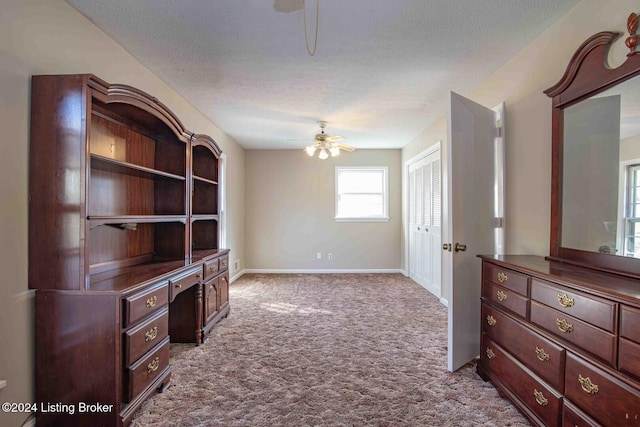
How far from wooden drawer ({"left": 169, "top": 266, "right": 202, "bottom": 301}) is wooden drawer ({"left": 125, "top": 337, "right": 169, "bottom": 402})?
34 cm

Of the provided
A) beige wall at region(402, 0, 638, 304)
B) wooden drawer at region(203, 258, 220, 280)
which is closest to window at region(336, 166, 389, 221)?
wooden drawer at region(203, 258, 220, 280)

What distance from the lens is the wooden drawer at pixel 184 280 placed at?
7.18 feet

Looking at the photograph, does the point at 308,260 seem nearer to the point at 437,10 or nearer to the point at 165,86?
Result: the point at 165,86

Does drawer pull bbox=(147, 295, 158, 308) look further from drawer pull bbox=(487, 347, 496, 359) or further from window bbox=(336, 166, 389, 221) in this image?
window bbox=(336, 166, 389, 221)

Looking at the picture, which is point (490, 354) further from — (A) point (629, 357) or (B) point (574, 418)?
(A) point (629, 357)

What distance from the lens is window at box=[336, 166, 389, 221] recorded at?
600 cm

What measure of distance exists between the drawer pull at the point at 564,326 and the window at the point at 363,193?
4.54 m

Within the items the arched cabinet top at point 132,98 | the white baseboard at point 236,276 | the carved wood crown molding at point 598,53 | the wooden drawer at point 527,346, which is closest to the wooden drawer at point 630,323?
the wooden drawer at point 527,346

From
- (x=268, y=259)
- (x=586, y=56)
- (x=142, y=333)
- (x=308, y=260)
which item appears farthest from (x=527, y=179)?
(x=268, y=259)

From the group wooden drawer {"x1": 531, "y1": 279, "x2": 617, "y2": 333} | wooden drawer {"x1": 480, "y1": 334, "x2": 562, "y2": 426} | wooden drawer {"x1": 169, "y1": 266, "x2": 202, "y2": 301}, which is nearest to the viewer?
wooden drawer {"x1": 531, "y1": 279, "x2": 617, "y2": 333}

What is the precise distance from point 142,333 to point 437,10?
8.96 ft

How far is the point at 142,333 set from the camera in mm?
1767

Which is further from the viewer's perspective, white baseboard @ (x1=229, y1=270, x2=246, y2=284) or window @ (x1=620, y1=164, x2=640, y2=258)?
white baseboard @ (x1=229, y1=270, x2=246, y2=284)

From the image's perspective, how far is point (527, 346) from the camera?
1689 mm
